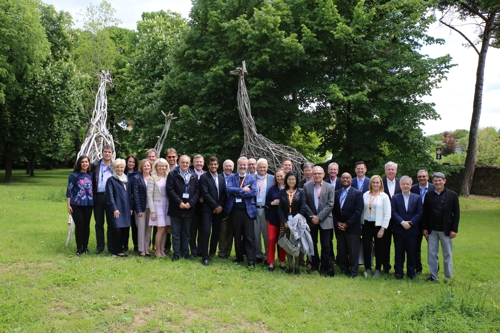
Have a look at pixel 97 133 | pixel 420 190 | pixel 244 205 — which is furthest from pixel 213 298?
pixel 97 133

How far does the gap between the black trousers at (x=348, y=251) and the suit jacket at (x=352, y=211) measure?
0.11 metres

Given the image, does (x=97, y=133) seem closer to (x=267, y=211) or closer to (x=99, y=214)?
(x=99, y=214)

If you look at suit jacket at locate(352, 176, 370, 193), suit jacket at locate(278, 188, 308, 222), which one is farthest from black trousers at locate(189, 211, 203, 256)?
suit jacket at locate(352, 176, 370, 193)

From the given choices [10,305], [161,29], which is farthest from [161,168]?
[161,29]

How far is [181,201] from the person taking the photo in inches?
248

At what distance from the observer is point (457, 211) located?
576 centimetres

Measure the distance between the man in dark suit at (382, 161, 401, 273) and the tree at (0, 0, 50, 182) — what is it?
18516 millimetres

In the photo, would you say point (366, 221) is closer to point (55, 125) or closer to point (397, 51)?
point (397, 51)

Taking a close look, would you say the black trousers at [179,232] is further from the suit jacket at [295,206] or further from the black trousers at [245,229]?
the suit jacket at [295,206]

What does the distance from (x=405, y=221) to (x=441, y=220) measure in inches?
19.7

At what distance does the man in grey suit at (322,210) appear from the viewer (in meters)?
6.01

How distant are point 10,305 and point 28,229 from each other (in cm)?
491

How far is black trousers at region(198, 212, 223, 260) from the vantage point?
635 cm

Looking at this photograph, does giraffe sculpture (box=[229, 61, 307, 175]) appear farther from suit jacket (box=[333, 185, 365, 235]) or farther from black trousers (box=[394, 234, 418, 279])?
black trousers (box=[394, 234, 418, 279])
